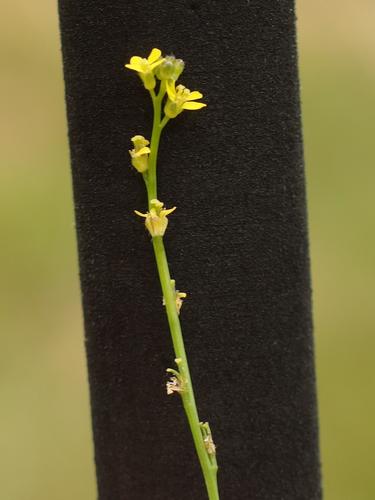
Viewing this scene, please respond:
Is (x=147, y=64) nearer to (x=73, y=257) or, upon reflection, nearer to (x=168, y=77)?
(x=168, y=77)

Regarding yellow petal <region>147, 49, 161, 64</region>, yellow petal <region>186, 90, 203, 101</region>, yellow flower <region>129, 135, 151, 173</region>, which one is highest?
yellow petal <region>147, 49, 161, 64</region>

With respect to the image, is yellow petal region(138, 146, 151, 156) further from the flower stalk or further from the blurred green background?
the blurred green background

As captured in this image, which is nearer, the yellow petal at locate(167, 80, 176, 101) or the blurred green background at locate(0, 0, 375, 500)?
the yellow petal at locate(167, 80, 176, 101)

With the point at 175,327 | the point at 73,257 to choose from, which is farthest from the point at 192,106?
the point at 73,257

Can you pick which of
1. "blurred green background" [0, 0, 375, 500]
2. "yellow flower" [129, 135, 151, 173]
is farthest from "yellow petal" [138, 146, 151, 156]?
"blurred green background" [0, 0, 375, 500]

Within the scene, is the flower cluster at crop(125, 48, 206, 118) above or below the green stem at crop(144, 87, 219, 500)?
above

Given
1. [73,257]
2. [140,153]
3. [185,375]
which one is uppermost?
[73,257]
